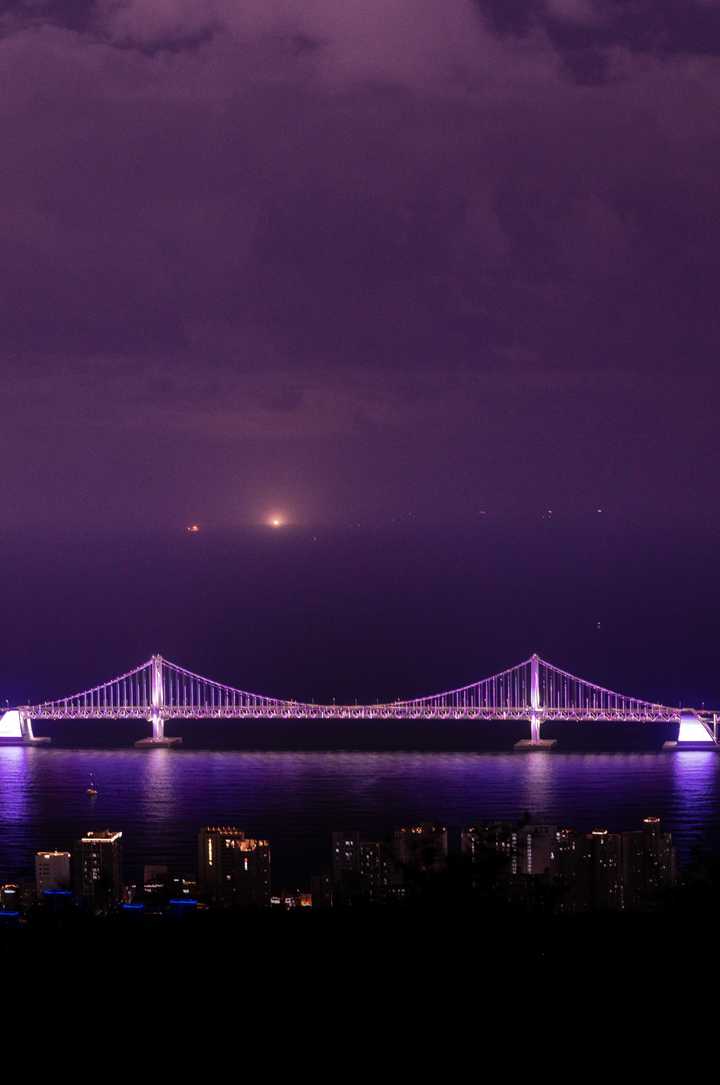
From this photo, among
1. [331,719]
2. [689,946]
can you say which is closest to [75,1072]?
[689,946]

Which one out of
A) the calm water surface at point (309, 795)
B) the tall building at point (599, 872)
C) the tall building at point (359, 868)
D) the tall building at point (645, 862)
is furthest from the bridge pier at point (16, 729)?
the tall building at point (599, 872)

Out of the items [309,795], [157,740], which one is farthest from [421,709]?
[309,795]

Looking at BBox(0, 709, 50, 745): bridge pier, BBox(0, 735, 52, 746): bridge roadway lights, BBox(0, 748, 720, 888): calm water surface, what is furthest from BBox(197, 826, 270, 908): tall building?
BBox(0, 709, 50, 745): bridge pier

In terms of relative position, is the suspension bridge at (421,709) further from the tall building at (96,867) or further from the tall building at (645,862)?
the tall building at (96,867)

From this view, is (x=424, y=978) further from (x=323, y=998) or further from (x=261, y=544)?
(x=261, y=544)

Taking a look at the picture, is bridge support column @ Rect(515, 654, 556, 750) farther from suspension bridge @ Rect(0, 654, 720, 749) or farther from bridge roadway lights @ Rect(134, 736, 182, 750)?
bridge roadway lights @ Rect(134, 736, 182, 750)

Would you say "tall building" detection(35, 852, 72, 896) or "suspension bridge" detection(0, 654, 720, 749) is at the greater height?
"suspension bridge" detection(0, 654, 720, 749)
